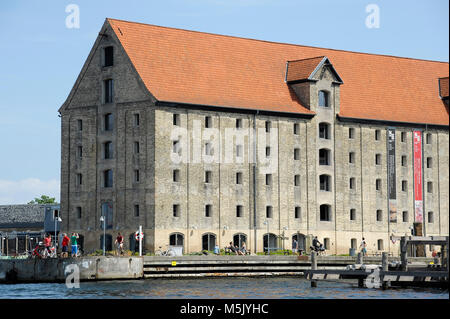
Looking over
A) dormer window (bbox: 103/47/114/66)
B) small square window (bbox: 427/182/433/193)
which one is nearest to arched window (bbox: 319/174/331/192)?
small square window (bbox: 427/182/433/193)

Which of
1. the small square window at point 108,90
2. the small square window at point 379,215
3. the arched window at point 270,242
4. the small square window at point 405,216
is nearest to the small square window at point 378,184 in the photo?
the small square window at point 379,215

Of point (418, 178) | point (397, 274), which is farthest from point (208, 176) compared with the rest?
point (397, 274)

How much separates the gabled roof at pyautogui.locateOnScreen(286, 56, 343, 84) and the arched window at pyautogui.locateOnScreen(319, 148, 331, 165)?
247 inches

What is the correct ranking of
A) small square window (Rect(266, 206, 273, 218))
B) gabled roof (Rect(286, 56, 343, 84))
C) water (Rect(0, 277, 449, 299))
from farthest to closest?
gabled roof (Rect(286, 56, 343, 84)) → small square window (Rect(266, 206, 273, 218)) → water (Rect(0, 277, 449, 299))

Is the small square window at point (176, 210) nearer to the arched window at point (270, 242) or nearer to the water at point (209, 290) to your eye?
the arched window at point (270, 242)

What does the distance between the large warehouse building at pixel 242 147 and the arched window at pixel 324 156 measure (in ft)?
0.41

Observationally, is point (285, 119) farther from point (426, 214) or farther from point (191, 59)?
point (426, 214)

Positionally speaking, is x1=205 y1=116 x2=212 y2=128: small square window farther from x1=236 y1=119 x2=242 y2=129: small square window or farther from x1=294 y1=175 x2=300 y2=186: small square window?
x1=294 y1=175 x2=300 y2=186: small square window

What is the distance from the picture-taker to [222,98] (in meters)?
102

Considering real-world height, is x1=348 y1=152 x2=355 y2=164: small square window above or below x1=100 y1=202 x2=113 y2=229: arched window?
above

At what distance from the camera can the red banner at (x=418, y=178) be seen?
112 metres

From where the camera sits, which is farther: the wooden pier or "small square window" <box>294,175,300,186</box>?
"small square window" <box>294,175,300,186</box>

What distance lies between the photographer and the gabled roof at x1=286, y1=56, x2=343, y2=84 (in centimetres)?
10694
